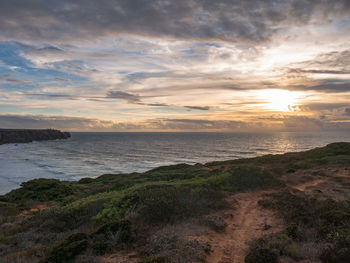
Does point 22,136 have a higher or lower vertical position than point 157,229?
lower

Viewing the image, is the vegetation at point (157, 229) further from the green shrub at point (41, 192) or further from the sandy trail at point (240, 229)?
the green shrub at point (41, 192)

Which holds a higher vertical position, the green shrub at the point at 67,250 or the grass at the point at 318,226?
the grass at the point at 318,226

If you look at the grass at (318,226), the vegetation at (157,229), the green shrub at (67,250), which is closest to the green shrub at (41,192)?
the vegetation at (157,229)

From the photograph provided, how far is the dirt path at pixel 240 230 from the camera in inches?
298

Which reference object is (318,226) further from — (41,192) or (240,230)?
(41,192)

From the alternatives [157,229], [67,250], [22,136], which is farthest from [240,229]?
[22,136]

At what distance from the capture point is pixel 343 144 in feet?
136

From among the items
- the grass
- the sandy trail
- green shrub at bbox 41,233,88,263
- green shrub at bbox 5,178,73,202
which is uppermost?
the grass

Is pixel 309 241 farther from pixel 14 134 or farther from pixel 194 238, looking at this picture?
pixel 14 134

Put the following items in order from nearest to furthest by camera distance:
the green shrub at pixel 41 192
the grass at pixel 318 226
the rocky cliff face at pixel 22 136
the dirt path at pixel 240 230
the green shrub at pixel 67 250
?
the grass at pixel 318 226, the green shrub at pixel 67 250, the dirt path at pixel 240 230, the green shrub at pixel 41 192, the rocky cliff face at pixel 22 136

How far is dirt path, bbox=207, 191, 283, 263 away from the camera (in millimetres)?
7566

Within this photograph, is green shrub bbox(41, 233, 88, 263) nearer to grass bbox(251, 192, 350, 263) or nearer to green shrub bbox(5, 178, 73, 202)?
grass bbox(251, 192, 350, 263)

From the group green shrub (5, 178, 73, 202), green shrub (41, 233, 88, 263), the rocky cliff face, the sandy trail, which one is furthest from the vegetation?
the rocky cliff face

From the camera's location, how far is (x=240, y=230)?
9805 mm
